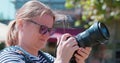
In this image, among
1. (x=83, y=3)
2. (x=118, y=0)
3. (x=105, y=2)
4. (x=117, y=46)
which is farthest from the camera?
(x=117, y=46)

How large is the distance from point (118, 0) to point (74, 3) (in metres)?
2.15

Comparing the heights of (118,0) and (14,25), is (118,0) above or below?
below

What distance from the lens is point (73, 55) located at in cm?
264

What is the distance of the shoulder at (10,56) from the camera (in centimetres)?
246

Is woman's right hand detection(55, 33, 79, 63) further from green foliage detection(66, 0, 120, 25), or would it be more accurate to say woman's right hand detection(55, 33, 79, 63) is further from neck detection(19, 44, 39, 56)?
green foliage detection(66, 0, 120, 25)

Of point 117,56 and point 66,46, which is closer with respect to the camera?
point 66,46

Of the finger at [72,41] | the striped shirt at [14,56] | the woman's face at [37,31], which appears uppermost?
the woman's face at [37,31]

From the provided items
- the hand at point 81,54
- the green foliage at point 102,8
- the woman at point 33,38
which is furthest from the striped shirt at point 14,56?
the green foliage at point 102,8

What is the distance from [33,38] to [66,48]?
0.19 metres

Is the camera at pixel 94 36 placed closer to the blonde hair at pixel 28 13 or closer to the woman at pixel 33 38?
the woman at pixel 33 38

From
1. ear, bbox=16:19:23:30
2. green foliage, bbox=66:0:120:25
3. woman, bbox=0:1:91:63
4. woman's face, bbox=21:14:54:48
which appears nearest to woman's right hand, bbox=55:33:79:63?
woman, bbox=0:1:91:63

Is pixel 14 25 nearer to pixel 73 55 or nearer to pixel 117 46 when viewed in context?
pixel 73 55

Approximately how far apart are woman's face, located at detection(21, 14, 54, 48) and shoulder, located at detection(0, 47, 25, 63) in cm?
11

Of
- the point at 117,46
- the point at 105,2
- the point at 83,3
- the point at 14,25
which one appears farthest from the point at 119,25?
the point at 14,25
